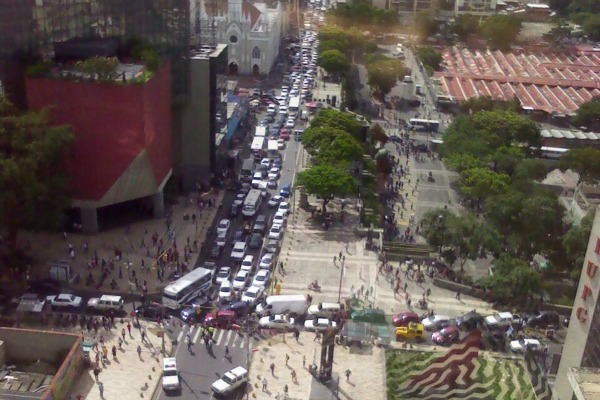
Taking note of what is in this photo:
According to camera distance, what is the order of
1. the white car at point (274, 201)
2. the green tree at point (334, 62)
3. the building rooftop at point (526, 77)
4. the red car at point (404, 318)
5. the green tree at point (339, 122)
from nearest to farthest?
the red car at point (404, 318), the white car at point (274, 201), the green tree at point (339, 122), the building rooftop at point (526, 77), the green tree at point (334, 62)

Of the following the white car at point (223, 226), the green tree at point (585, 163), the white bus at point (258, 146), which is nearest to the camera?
the white car at point (223, 226)

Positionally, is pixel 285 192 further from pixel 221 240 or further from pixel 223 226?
pixel 221 240

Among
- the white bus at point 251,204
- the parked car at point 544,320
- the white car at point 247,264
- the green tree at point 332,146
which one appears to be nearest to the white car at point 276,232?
the white bus at point 251,204

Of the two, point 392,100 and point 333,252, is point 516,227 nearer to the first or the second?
point 333,252

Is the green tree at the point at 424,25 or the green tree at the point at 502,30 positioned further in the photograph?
the green tree at the point at 424,25

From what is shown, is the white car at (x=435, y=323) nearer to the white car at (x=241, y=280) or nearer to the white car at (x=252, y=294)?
the white car at (x=252, y=294)

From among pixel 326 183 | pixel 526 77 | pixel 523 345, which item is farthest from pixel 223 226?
pixel 526 77
